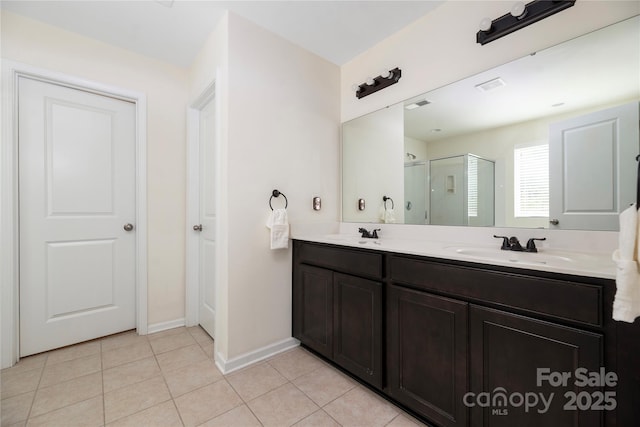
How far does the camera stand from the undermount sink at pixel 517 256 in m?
1.04

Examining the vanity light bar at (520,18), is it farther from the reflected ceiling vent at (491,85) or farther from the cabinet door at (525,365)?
the cabinet door at (525,365)

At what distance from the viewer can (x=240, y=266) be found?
187 cm

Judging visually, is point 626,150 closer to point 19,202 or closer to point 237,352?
point 237,352

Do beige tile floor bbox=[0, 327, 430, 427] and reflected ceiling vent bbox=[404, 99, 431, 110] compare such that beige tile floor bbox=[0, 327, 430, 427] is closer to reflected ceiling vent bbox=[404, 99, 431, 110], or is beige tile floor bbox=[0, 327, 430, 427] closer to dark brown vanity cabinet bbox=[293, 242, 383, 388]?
dark brown vanity cabinet bbox=[293, 242, 383, 388]

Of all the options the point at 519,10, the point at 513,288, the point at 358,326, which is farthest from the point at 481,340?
the point at 519,10

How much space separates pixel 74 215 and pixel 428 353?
2676mm

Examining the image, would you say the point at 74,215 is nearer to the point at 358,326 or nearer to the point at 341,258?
the point at 341,258

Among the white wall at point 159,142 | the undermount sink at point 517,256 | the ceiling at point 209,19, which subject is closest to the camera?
the undermount sink at point 517,256

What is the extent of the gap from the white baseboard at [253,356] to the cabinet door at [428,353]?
915 millimetres

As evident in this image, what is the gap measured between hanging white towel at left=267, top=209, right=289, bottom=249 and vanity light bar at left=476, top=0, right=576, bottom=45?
65.0 inches

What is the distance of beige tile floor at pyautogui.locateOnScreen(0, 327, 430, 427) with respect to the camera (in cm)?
137

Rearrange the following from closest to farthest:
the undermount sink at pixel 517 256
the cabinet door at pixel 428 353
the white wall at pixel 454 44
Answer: the undermount sink at pixel 517 256, the cabinet door at pixel 428 353, the white wall at pixel 454 44

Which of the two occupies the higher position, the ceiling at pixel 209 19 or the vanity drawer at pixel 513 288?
the ceiling at pixel 209 19

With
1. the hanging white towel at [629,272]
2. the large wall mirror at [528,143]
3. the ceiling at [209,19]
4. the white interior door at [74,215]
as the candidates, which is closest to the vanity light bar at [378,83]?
the large wall mirror at [528,143]
